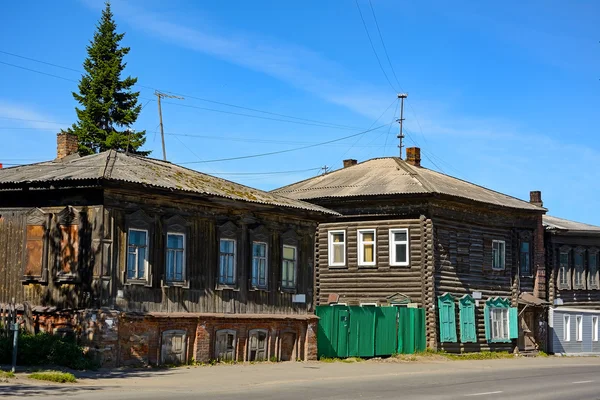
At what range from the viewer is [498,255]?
1633 inches

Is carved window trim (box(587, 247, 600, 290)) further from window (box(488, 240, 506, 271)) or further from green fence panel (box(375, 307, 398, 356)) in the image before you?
green fence panel (box(375, 307, 398, 356))

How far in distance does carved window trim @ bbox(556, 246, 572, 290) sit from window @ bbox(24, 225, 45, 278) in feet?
93.3

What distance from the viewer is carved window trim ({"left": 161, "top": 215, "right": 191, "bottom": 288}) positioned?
2678cm

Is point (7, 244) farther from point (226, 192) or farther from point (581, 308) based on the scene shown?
point (581, 308)

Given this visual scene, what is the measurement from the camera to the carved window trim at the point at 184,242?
87.9ft

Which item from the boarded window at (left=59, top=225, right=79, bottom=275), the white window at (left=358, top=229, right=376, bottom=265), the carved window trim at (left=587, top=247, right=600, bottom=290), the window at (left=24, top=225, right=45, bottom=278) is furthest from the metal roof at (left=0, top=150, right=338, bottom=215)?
the carved window trim at (left=587, top=247, right=600, bottom=290)

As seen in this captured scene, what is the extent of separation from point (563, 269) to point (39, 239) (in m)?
29.2

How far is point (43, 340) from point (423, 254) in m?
18.2

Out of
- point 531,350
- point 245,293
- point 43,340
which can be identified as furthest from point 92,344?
point 531,350

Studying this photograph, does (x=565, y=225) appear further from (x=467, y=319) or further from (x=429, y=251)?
(x=429, y=251)

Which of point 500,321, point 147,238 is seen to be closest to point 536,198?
point 500,321

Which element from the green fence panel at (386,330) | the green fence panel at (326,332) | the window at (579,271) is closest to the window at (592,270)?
the window at (579,271)


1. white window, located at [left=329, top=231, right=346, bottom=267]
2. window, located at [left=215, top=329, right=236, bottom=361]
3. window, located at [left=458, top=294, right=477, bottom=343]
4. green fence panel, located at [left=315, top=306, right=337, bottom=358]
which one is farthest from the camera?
white window, located at [left=329, top=231, right=346, bottom=267]

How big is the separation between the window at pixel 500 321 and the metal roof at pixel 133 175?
12.3m
